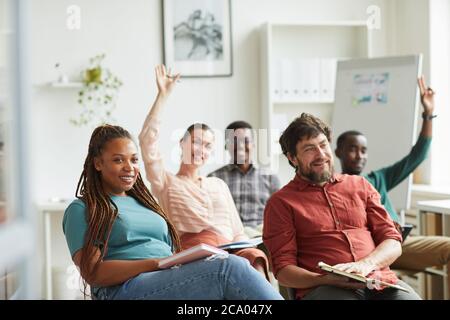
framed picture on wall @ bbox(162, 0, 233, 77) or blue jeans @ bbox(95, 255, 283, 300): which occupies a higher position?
framed picture on wall @ bbox(162, 0, 233, 77)

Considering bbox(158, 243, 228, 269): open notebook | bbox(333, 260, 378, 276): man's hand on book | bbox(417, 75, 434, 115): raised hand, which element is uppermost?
bbox(417, 75, 434, 115): raised hand

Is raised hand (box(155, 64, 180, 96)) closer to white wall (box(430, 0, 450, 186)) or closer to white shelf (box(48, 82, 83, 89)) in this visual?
white shelf (box(48, 82, 83, 89))

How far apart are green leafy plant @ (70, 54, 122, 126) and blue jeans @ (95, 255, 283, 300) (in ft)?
9.05

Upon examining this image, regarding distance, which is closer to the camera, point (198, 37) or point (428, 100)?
point (428, 100)

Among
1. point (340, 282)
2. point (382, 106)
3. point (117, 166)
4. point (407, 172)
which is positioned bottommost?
point (340, 282)

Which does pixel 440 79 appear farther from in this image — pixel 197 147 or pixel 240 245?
pixel 240 245

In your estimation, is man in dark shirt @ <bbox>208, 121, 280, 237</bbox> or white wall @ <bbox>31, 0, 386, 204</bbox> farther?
white wall @ <bbox>31, 0, 386, 204</bbox>

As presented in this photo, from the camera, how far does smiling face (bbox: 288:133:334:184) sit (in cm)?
256

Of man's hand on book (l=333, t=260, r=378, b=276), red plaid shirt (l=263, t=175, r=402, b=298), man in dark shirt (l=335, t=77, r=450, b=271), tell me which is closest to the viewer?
man's hand on book (l=333, t=260, r=378, b=276)

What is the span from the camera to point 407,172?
11.5ft

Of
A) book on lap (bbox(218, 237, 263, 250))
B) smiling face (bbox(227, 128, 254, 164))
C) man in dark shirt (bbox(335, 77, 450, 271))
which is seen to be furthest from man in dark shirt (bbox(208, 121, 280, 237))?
book on lap (bbox(218, 237, 263, 250))

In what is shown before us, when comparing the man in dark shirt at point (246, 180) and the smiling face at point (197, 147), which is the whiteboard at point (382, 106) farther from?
the smiling face at point (197, 147)

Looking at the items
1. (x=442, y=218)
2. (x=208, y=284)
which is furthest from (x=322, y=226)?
(x=442, y=218)

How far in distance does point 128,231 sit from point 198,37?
2907 millimetres
